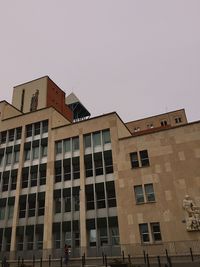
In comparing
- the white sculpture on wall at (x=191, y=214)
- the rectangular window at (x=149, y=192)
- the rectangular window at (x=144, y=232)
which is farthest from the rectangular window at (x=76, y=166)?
the white sculpture on wall at (x=191, y=214)

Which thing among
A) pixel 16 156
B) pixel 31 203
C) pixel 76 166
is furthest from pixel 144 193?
pixel 16 156

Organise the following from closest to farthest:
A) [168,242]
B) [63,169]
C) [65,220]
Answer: [168,242] → [65,220] → [63,169]

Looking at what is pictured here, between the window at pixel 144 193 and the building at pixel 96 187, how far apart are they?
11 cm

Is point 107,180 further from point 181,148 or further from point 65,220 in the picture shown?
point 181,148

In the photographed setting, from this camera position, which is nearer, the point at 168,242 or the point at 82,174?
the point at 168,242

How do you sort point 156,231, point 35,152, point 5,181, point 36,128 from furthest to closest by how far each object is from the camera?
point 36,128 < point 35,152 < point 5,181 < point 156,231

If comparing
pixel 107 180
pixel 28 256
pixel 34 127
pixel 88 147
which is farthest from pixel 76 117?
pixel 28 256

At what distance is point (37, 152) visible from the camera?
3975 cm

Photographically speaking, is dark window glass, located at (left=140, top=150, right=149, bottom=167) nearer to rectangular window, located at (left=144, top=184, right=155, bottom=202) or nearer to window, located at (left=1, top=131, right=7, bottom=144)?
rectangular window, located at (left=144, top=184, right=155, bottom=202)

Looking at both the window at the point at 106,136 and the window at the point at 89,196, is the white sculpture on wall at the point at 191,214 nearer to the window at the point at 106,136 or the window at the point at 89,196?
the window at the point at 89,196

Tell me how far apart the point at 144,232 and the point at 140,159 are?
8.42 m

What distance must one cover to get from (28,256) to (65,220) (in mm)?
6093

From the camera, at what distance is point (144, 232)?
29.0m

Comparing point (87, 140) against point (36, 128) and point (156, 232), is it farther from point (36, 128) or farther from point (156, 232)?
point (156, 232)
